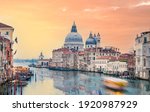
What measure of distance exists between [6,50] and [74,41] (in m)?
0.44

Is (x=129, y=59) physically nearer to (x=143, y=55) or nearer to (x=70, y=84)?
(x=143, y=55)

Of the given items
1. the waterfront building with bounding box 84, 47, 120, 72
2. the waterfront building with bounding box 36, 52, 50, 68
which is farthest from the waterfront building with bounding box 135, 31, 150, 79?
the waterfront building with bounding box 36, 52, 50, 68

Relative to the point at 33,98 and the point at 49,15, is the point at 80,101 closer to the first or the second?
the point at 33,98

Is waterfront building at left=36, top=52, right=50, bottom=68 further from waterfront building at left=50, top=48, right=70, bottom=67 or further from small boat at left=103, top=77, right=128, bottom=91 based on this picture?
small boat at left=103, top=77, right=128, bottom=91

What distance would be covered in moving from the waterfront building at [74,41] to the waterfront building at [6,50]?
1.15 feet

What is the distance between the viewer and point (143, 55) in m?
3.82

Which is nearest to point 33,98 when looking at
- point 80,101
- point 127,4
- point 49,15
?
point 80,101

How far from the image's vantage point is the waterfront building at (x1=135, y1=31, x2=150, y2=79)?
3752 millimetres

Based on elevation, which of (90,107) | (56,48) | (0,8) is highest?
(0,8)

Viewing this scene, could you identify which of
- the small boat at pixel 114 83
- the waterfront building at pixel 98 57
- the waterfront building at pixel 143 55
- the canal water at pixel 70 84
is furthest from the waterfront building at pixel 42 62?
the waterfront building at pixel 143 55

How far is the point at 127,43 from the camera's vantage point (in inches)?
149

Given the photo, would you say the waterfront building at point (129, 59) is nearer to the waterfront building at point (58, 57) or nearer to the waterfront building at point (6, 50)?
the waterfront building at point (58, 57)

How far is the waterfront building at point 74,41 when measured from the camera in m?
3.72

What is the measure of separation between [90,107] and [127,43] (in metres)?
0.53
